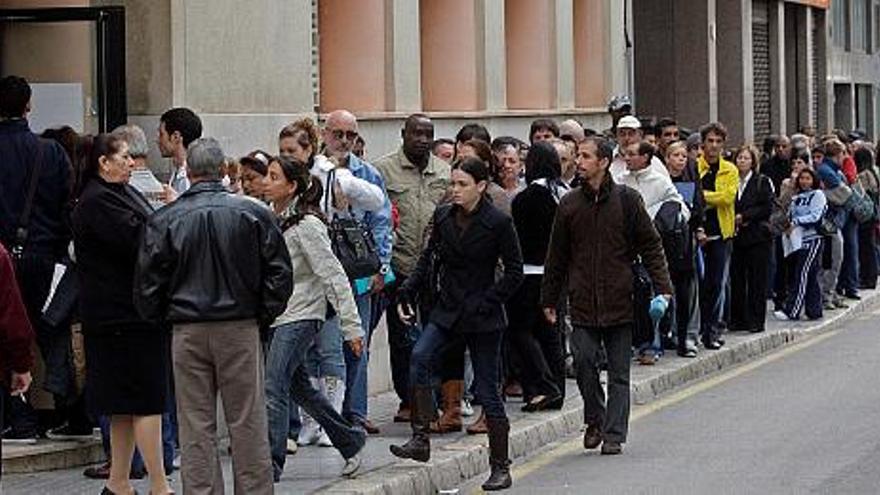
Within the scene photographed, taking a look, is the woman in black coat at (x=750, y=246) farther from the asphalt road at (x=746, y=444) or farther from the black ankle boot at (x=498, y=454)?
the black ankle boot at (x=498, y=454)

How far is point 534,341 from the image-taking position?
51.0ft

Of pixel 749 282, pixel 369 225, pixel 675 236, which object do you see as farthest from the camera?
pixel 749 282

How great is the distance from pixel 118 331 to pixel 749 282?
1194 cm

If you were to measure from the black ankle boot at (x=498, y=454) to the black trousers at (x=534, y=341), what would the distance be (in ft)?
8.42

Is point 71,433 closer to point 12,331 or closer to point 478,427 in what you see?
point 478,427

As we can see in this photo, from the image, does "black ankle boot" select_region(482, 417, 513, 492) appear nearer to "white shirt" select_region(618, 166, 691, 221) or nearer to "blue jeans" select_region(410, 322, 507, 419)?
"blue jeans" select_region(410, 322, 507, 419)

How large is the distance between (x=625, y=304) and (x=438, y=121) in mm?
6628

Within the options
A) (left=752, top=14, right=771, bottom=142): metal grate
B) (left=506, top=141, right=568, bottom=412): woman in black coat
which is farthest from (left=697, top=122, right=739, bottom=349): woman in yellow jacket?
(left=752, top=14, right=771, bottom=142): metal grate

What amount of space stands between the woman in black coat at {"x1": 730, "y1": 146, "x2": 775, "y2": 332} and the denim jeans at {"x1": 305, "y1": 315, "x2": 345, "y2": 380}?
30.2ft

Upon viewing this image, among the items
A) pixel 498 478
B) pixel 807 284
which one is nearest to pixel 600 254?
pixel 498 478

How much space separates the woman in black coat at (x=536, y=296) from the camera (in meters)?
15.5

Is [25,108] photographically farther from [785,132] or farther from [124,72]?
[785,132]

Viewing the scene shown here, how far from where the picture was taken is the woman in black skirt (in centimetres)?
1144

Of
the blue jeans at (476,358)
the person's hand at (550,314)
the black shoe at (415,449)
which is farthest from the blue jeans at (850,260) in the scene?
the black shoe at (415,449)
